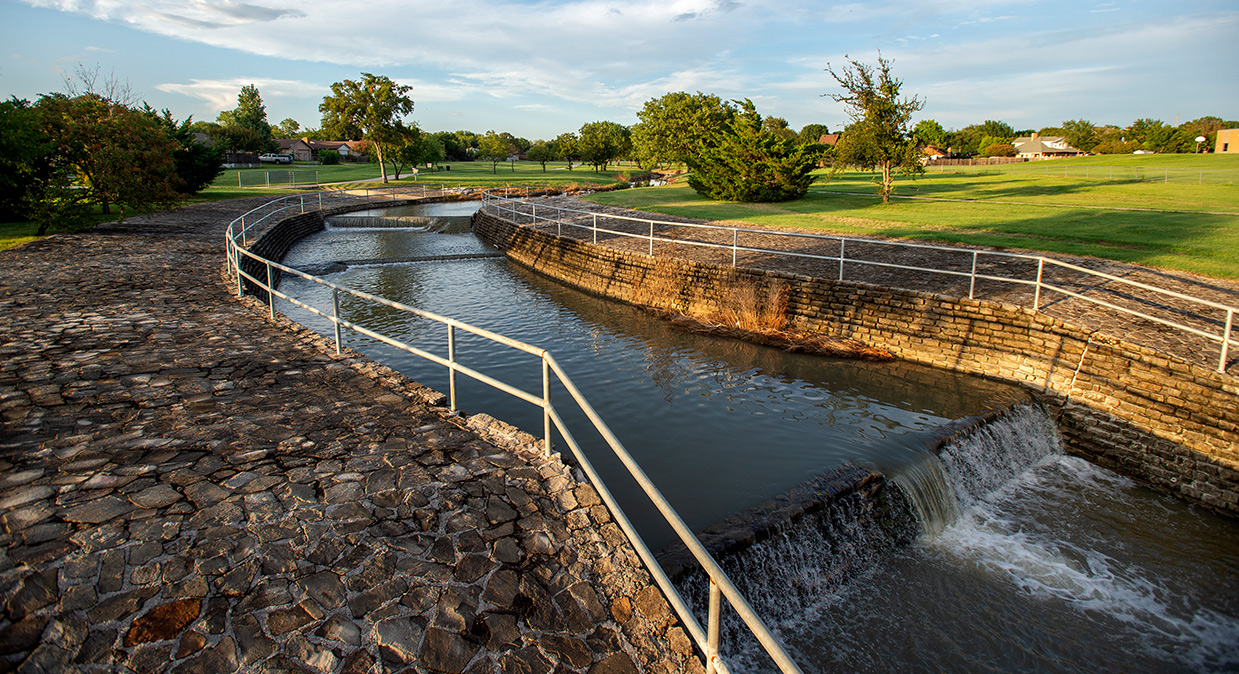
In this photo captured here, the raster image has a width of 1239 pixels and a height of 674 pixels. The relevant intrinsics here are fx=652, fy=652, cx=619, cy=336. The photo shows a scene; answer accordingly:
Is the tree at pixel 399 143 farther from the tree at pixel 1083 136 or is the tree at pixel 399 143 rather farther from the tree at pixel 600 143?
the tree at pixel 1083 136

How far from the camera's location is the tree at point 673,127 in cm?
5125

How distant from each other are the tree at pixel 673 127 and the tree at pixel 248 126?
6048 cm

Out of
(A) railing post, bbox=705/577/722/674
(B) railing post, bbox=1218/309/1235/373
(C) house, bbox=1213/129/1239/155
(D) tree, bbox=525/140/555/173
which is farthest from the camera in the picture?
(D) tree, bbox=525/140/555/173

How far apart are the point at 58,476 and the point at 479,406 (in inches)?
230

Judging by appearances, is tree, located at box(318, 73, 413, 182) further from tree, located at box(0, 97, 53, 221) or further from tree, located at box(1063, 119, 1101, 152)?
tree, located at box(1063, 119, 1101, 152)

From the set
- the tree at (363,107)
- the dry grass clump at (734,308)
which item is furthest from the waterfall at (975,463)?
the tree at (363,107)

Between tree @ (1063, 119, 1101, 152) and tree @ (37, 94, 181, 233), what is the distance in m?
133

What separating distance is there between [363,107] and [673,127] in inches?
997

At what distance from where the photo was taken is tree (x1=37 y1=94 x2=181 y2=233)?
2048cm

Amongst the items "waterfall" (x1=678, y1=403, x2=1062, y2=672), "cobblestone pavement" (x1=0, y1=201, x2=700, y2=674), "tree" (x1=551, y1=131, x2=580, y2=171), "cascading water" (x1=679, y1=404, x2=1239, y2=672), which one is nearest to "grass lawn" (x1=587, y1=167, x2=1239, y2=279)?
"waterfall" (x1=678, y1=403, x2=1062, y2=672)

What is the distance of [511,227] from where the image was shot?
26.8 meters

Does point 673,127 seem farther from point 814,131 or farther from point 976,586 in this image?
point 814,131

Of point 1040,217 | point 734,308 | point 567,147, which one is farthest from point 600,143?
point 734,308

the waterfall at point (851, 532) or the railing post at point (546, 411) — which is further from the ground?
the railing post at point (546, 411)
